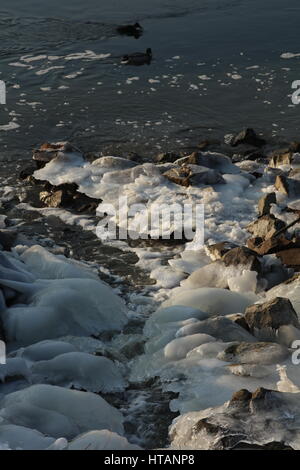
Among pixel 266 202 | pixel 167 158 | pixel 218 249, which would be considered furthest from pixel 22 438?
pixel 167 158

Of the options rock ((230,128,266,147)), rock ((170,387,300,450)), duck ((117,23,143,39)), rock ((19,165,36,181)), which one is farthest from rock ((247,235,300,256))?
duck ((117,23,143,39))

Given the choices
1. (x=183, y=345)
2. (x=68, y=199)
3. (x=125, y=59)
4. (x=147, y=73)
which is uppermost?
(x=125, y=59)

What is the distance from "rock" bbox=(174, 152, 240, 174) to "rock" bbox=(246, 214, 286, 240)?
66.3 inches

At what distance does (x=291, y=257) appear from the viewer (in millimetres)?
7418

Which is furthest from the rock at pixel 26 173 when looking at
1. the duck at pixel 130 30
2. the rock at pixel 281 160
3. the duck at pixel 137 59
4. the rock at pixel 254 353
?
the duck at pixel 130 30

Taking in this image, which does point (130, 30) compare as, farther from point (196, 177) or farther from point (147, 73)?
point (196, 177)

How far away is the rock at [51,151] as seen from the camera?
10227 mm

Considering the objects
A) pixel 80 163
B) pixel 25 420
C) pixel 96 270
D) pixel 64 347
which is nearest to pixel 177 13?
pixel 80 163

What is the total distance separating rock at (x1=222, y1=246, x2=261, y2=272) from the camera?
23.4 feet

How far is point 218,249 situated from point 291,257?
0.76 metres

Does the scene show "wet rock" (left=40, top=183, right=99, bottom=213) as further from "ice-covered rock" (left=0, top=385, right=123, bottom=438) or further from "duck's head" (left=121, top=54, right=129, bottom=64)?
"duck's head" (left=121, top=54, right=129, bottom=64)
